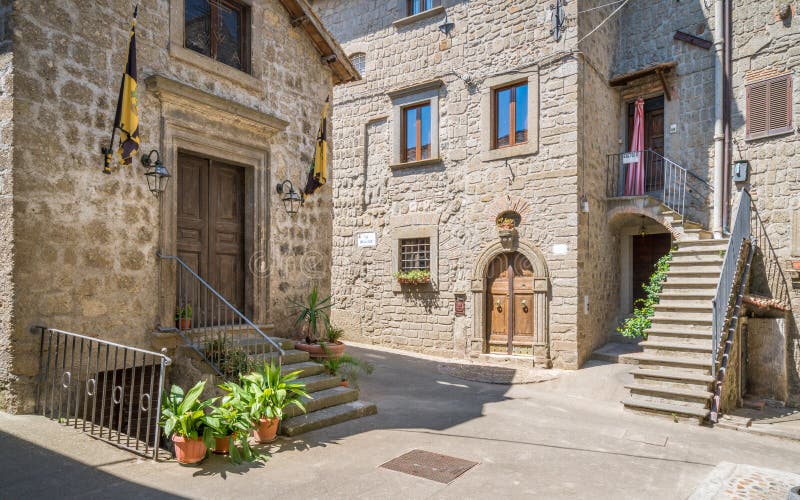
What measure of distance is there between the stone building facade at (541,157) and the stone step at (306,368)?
5.16 m

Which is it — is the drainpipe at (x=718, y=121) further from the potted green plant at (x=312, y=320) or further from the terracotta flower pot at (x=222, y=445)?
the terracotta flower pot at (x=222, y=445)

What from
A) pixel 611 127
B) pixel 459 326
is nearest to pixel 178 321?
pixel 459 326

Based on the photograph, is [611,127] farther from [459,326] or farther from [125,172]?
[125,172]

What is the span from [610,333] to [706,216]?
121 inches

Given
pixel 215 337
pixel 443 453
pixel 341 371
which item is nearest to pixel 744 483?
pixel 443 453

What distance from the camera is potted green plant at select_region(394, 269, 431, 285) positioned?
12.0 m

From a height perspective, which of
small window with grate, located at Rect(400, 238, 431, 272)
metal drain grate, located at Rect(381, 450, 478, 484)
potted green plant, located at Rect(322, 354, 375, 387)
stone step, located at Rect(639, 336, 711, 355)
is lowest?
metal drain grate, located at Rect(381, 450, 478, 484)

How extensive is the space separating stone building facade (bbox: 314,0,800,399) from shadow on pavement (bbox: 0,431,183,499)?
26.2 ft

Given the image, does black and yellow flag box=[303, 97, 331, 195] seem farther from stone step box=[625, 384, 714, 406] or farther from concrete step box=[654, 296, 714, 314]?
concrete step box=[654, 296, 714, 314]

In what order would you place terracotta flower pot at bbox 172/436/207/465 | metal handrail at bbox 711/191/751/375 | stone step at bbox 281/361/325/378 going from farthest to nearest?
metal handrail at bbox 711/191/751/375, stone step at bbox 281/361/325/378, terracotta flower pot at bbox 172/436/207/465

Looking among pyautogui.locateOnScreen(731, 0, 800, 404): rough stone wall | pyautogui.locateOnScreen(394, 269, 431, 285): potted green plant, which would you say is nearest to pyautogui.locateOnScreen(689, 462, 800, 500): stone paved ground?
pyautogui.locateOnScreen(731, 0, 800, 404): rough stone wall

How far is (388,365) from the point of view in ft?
33.6

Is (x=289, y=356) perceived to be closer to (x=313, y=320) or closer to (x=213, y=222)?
(x=313, y=320)

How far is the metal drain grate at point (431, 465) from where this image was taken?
175 inches
